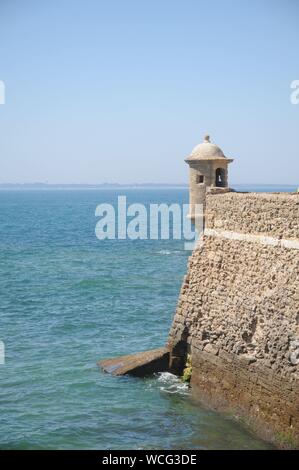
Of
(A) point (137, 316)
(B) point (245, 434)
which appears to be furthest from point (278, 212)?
(A) point (137, 316)

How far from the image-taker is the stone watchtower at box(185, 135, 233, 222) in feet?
66.5

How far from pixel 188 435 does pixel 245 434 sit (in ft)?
4.38

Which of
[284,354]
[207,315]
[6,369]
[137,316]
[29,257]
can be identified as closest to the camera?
[284,354]

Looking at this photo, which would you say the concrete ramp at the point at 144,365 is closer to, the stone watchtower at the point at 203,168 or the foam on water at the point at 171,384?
the foam on water at the point at 171,384

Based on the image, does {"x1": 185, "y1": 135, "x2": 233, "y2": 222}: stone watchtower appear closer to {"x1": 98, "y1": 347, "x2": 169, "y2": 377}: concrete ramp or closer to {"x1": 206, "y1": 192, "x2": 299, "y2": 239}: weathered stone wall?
{"x1": 206, "y1": 192, "x2": 299, "y2": 239}: weathered stone wall

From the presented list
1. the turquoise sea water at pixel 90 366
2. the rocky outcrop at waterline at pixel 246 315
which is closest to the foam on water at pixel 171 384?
the turquoise sea water at pixel 90 366

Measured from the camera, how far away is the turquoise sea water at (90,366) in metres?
15.9

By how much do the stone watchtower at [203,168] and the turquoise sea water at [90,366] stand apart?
214 inches

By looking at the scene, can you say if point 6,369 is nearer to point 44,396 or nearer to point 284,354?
point 44,396

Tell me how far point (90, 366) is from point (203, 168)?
276 inches

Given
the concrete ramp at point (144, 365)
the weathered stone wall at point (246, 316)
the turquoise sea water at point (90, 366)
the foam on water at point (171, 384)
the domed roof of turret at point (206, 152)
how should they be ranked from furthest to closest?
1. the domed roof of turret at point (206, 152)
2. the concrete ramp at point (144, 365)
3. the foam on water at point (171, 384)
4. the turquoise sea water at point (90, 366)
5. the weathered stone wall at point (246, 316)

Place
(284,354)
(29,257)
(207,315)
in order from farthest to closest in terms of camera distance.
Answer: (29,257) < (207,315) < (284,354)

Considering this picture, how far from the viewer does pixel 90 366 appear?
68.5 ft

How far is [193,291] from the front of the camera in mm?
18734
